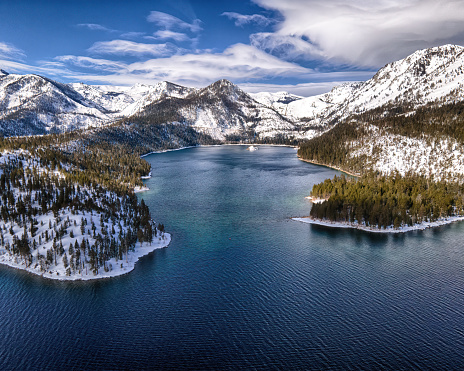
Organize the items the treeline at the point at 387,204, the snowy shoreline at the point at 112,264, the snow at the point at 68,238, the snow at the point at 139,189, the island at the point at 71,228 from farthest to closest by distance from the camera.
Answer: the snow at the point at 139,189 → the treeline at the point at 387,204 → the island at the point at 71,228 → the snow at the point at 68,238 → the snowy shoreline at the point at 112,264

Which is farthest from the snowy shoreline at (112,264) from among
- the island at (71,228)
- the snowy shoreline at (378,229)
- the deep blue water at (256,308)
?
the snowy shoreline at (378,229)

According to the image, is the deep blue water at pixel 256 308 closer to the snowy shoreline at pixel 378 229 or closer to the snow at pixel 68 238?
the snow at pixel 68 238

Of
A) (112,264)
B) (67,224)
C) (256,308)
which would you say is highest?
(67,224)

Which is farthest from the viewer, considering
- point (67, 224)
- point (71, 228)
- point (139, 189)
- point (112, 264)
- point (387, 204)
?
point (139, 189)

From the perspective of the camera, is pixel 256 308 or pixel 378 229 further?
pixel 378 229

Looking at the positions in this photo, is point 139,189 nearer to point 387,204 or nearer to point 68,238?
point 68,238

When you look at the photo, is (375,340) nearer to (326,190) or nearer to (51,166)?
(326,190)

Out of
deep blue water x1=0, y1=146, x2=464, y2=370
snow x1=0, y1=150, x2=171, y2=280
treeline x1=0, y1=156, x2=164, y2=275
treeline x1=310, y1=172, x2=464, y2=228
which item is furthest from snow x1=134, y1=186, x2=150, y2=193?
treeline x1=310, y1=172, x2=464, y2=228

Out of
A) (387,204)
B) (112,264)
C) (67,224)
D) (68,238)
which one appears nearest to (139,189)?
(67,224)
